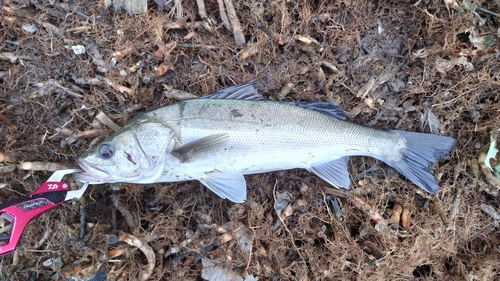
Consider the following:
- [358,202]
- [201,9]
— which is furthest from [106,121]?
[358,202]

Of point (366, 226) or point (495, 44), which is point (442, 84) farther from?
point (366, 226)

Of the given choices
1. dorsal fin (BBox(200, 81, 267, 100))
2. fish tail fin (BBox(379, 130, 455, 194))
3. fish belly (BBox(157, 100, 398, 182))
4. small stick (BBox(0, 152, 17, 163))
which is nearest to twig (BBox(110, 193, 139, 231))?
fish belly (BBox(157, 100, 398, 182))

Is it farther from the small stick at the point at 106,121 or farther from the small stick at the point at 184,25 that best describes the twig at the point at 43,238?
the small stick at the point at 184,25

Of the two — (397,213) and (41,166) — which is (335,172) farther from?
(41,166)

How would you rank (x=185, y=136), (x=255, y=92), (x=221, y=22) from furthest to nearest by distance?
(x=221, y=22), (x=255, y=92), (x=185, y=136)

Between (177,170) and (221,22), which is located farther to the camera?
(221,22)

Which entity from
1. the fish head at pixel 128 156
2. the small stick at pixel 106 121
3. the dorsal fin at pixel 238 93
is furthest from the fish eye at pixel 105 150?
the dorsal fin at pixel 238 93

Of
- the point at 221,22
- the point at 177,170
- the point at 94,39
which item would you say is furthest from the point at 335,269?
the point at 94,39
